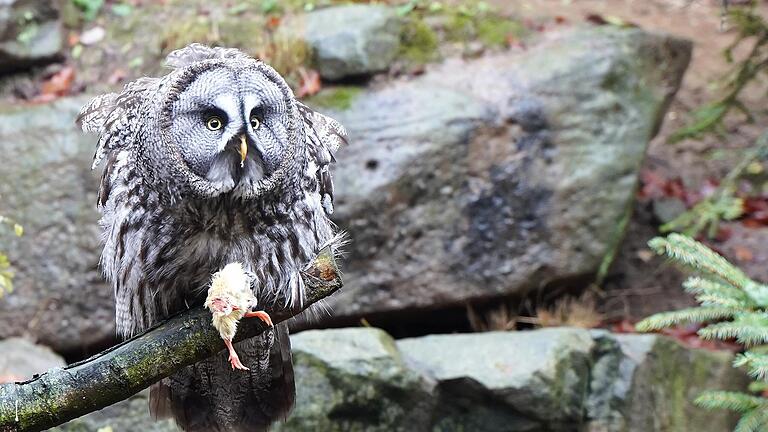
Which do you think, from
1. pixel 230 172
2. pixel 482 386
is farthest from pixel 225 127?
pixel 482 386

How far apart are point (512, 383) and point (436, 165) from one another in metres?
1.55

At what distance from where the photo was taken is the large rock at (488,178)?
18.0ft

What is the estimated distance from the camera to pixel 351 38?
5832 mm

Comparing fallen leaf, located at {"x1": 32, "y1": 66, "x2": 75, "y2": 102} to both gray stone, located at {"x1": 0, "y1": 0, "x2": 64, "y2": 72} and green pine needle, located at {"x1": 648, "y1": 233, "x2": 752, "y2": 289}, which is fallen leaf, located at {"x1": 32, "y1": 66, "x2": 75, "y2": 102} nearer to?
gray stone, located at {"x1": 0, "y1": 0, "x2": 64, "y2": 72}

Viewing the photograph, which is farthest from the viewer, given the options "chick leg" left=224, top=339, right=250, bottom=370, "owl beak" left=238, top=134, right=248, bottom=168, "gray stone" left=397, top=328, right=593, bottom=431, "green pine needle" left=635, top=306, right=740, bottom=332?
"gray stone" left=397, top=328, right=593, bottom=431

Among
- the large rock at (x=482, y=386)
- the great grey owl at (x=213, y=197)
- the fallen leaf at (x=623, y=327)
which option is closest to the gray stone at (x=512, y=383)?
the large rock at (x=482, y=386)

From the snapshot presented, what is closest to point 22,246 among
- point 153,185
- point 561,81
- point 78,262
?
point 78,262

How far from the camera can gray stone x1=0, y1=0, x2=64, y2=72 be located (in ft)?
19.5

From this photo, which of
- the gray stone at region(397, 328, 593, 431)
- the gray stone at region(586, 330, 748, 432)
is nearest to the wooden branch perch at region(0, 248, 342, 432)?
the gray stone at region(397, 328, 593, 431)

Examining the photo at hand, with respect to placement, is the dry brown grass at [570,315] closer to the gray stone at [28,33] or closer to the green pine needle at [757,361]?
the green pine needle at [757,361]

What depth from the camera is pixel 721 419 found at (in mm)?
4910

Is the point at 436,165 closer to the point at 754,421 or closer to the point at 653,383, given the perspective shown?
the point at 653,383

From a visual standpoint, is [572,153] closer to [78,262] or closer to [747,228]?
[747,228]

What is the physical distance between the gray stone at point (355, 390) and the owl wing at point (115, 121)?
1.55 m
